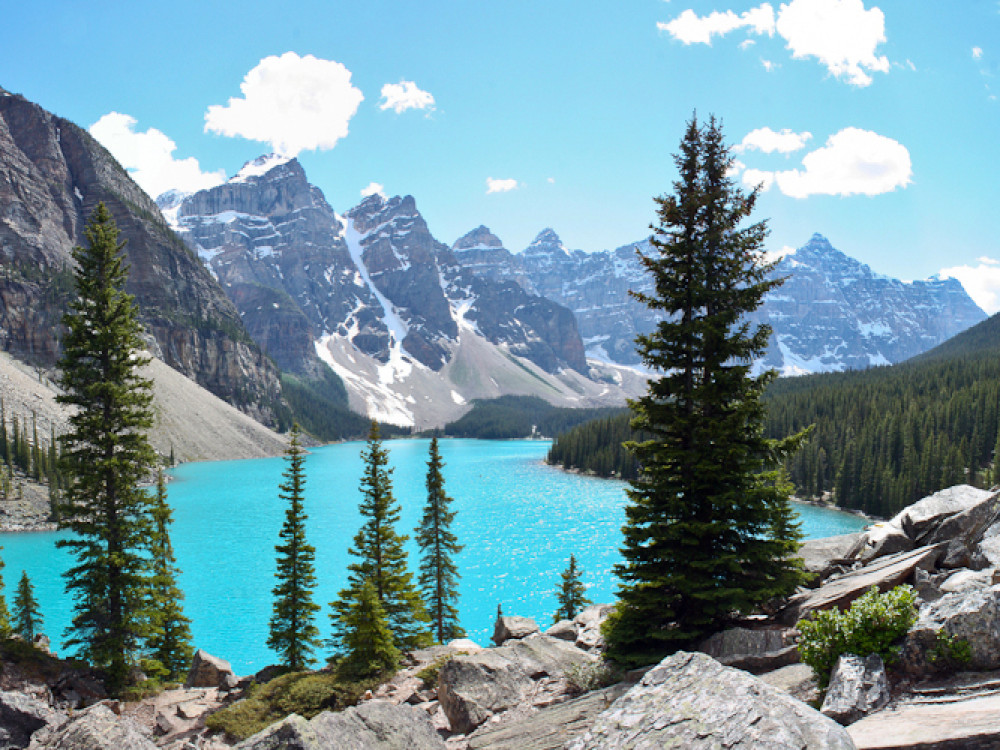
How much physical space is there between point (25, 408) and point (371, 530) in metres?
102

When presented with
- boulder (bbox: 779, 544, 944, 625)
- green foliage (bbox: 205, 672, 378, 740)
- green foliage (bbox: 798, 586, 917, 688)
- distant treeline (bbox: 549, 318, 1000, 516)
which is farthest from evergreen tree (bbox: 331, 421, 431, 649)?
distant treeline (bbox: 549, 318, 1000, 516)

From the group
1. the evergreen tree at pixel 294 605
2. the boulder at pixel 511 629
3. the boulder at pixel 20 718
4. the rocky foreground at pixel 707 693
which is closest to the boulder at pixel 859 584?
the rocky foreground at pixel 707 693

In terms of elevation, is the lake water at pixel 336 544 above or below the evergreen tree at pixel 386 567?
below

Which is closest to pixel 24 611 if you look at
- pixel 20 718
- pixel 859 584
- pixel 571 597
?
pixel 20 718

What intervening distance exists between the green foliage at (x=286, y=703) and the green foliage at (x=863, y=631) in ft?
38.3

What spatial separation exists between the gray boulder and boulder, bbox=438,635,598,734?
7181mm

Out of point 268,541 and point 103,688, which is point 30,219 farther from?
point 103,688

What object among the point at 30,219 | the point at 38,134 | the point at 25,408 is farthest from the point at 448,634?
the point at 38,134

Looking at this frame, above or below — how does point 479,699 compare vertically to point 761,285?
below

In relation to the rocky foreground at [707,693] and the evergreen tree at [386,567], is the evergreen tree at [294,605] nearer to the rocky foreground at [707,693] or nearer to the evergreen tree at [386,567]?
the evergreen tree at [386,567]

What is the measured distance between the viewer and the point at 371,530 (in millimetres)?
29406

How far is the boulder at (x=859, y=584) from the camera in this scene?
12.1 m

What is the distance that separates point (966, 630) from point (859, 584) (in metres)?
5.34

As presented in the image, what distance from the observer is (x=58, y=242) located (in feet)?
526
